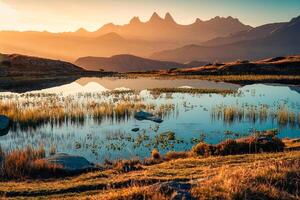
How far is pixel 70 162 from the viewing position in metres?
23.2

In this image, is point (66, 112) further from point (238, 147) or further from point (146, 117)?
point (238, 147)

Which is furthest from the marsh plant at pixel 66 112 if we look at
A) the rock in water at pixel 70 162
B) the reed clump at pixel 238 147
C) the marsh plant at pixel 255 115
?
the reed clump at pixel 238 147

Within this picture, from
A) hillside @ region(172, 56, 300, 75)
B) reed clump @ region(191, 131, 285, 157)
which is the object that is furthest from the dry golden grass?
hillside @ region(172, 56, 300, 75)

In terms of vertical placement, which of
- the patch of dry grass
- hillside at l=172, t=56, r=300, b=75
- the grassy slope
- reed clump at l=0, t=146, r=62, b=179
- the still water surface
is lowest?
the still water surface

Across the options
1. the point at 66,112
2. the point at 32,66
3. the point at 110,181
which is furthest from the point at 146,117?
the point at 32,66

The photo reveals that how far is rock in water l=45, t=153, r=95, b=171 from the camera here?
894 inches

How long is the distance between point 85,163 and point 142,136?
1131 centimetres

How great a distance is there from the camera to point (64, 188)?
17281 mm

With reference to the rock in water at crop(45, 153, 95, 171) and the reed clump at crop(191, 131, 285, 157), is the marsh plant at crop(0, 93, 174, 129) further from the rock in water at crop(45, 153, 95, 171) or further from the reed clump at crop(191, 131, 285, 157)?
the reed clump at crop(191, 131, 285, 157)

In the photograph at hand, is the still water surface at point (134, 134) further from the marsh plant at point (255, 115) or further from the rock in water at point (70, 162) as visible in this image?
the rock in water at point (70, 162)

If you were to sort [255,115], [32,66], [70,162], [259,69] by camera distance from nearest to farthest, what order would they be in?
1. [70,162]
2. [255,115]
3. [259,69]
4. [32,66]

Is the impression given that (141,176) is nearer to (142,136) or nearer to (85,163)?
(85,163)

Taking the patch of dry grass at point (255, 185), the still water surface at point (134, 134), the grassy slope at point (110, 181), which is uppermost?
the patch of dry grass at point (255, 185)

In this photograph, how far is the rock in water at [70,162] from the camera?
22.7 meters
